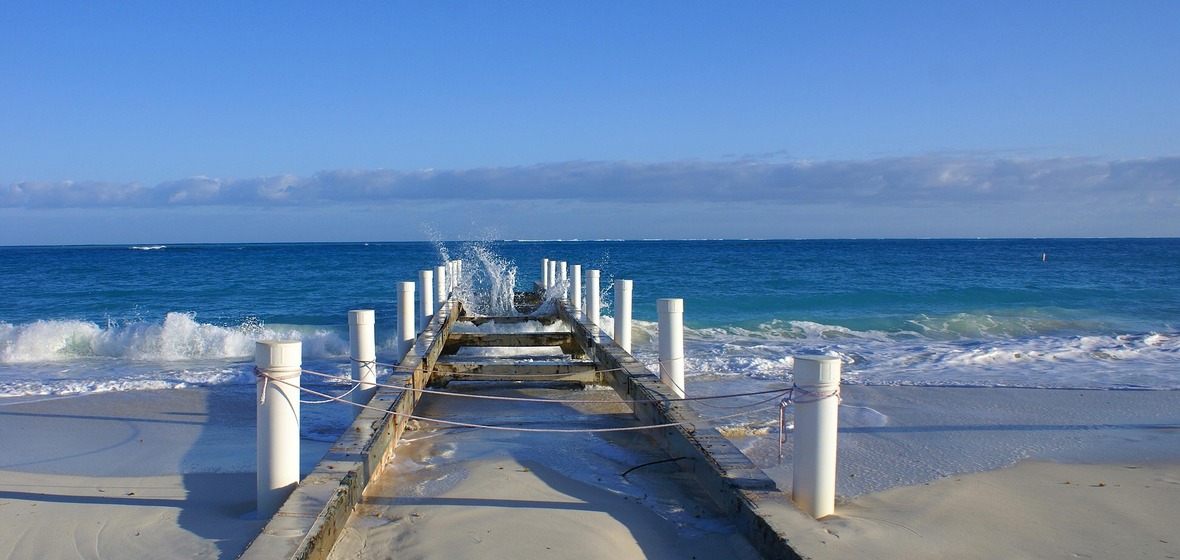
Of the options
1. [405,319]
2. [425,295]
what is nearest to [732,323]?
[425,295]

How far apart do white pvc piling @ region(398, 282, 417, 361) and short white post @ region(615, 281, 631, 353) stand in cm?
255

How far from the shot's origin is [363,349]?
750 cm

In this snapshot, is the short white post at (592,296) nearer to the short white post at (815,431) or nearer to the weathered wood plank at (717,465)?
the weathered wood plank at (717,465)

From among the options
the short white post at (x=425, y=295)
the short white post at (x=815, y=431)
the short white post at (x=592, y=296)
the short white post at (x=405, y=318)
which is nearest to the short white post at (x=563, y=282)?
the short white post at (x=592, y=296)

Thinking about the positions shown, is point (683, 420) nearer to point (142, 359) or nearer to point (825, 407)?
point (825, 407)

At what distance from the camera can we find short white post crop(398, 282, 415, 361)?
9836 millimetres

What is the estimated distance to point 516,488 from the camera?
5113 mm

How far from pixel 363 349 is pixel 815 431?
4.69 meters

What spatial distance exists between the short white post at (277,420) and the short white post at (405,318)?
539 cm

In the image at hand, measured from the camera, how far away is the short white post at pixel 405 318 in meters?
9.84

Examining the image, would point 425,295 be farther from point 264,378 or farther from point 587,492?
point 264,378

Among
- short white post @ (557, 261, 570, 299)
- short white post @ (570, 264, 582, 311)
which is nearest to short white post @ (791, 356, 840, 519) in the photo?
short white post @ (570, 264, 582, 311)

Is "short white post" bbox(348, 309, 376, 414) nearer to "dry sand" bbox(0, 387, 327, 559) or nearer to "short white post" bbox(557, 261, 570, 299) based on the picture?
"dry sand" bbox(0, 387, 327, 559)

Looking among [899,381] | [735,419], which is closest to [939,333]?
[899,381]
